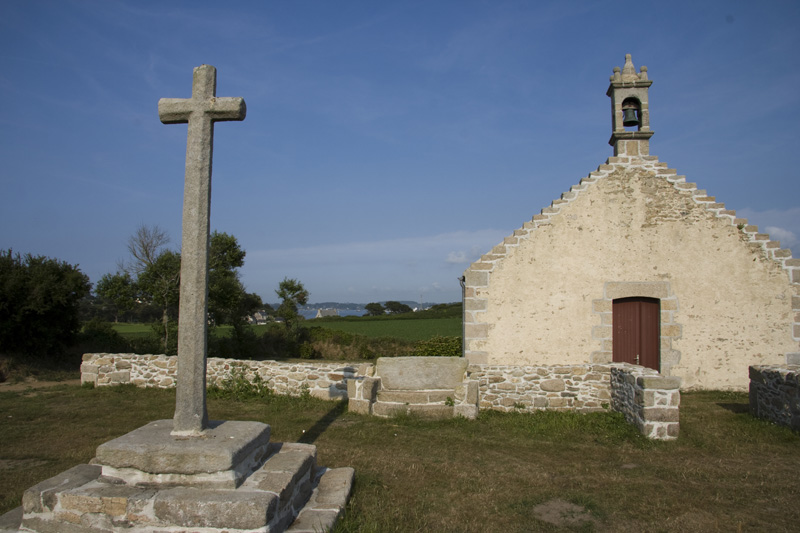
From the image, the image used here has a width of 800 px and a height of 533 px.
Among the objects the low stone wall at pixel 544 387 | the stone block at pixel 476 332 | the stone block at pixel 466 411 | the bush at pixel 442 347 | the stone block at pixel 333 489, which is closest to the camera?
the stone block at pixel 333 489

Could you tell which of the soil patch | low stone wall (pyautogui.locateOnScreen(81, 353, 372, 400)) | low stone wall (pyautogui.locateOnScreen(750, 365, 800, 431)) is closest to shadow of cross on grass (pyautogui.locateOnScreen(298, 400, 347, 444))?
low stone wall (pyautogui.locateOnScreen(81, 353, 372, 400))

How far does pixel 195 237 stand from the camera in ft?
14.4

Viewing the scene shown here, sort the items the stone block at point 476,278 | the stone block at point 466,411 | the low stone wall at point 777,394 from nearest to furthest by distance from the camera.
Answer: the low stone wall at point 777,394
the stone block at point 466,411
the stone block at point 476,278

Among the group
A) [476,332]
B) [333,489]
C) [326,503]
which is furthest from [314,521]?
[476,332]

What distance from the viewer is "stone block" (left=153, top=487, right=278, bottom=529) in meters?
3.43

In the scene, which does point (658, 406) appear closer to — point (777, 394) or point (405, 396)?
point (777, 394)

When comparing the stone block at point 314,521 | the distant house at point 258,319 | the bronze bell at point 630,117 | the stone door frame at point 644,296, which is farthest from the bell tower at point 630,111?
the distant house at point 258,319

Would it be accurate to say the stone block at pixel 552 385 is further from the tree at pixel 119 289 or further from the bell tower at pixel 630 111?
the tree at pixel 119 289

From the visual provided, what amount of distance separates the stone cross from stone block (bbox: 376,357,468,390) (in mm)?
4721

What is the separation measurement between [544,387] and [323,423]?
393 centimetres

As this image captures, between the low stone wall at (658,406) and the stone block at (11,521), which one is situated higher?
Result: the low stone wall at (658,406)

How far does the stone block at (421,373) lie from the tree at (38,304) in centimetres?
1145

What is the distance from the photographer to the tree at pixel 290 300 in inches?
1008

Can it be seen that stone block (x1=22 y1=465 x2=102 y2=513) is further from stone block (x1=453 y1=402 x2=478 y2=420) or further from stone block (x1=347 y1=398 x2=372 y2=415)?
stone block (x1=453 y1=402 x2=478 y2=420)
